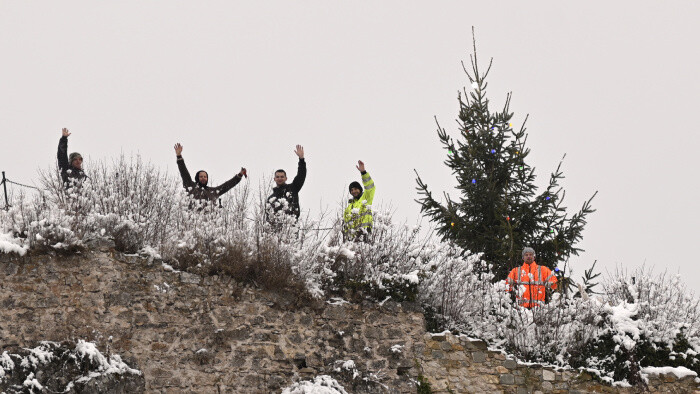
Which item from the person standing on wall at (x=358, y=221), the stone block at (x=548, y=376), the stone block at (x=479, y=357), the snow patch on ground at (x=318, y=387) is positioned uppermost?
the person standing on wall at (x=358, y=221)

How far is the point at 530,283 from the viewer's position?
10.5 m

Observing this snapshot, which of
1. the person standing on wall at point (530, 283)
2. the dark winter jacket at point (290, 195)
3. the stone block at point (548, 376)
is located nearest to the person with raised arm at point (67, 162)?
the dark winter jacket at point (290, 195)

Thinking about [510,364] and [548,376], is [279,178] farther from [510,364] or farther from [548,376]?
[548,376]

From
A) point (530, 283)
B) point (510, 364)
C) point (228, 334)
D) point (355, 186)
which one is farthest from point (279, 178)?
point (510, 364)

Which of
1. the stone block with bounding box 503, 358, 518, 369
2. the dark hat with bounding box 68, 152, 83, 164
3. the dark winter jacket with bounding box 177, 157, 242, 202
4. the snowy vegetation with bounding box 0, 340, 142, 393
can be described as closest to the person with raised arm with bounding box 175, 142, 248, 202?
the dark winter jacket with bounding box 177, 157, 242, 202

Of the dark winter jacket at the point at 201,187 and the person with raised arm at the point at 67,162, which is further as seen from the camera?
the dark winter jacket at the point at 201,187

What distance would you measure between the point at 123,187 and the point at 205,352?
2.99m

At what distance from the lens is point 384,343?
9.73 m

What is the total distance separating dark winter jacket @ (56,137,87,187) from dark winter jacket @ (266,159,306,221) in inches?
107

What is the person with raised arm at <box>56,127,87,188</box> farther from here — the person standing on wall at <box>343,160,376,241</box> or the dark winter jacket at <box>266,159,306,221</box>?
the person standing on wall at <box>343,160,376,241</box>

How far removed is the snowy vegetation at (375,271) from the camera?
966 cm

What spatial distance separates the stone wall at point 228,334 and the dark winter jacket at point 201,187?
5.68ft

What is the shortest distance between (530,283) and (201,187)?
5.08 metres

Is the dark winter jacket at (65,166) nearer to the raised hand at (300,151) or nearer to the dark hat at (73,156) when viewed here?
the dark hat at (73,156)
